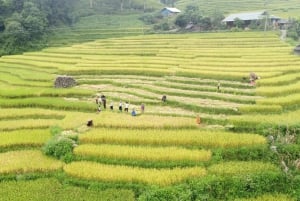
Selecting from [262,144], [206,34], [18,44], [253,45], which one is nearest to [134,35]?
[206,34]

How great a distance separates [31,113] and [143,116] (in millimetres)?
5395

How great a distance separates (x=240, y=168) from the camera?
1159cm

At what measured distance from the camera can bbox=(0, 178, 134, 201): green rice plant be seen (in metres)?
10.5

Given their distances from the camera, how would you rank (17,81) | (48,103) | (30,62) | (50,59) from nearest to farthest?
(48,103)
(17,81)
(30,62)
(50,59)

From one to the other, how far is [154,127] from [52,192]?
515 cm

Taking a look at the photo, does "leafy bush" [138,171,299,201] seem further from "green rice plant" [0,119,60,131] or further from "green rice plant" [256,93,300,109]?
"green rice plant" [0,119,60,131]

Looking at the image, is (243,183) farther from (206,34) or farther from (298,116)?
(206,34)

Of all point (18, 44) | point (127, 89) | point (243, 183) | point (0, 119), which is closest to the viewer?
point (243, 183)

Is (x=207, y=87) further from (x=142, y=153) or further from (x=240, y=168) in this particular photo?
(x=240, y=168)

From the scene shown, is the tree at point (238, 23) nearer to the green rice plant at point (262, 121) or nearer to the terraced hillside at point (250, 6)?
the terraced hillside at point (250, 6)

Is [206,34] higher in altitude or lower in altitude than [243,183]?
higher

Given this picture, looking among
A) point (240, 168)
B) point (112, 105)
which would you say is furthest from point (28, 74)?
point (240, 168)

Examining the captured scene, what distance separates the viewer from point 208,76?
924 inches

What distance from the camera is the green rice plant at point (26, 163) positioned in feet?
39.7
